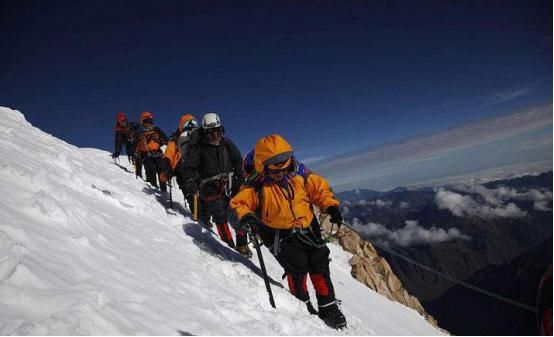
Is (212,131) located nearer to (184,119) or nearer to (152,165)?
(184,119)

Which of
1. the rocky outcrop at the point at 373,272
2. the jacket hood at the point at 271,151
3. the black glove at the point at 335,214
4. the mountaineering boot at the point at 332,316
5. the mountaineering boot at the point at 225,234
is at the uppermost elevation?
the jacket hood at the point at 271,151

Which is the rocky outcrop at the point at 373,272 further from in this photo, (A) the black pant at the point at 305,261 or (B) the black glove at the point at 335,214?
(B) the black glove at the point at 335,214

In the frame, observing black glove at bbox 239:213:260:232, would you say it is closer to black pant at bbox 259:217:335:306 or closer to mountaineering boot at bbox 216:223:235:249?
black pant at bbox 259:217:335:306

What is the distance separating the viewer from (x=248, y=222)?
584 centimetres

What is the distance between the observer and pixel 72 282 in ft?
10.6

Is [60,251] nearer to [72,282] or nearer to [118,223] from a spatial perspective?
[72,282]

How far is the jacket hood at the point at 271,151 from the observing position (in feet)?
19.5

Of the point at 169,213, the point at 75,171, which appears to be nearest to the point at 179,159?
the point at 169,213

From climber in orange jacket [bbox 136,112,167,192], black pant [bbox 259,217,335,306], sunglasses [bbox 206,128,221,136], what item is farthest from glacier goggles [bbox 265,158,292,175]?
climber in orange jacket [bbox 136,112,167,192]


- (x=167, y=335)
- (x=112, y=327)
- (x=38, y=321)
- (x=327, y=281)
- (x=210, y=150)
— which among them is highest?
(x=210, y=150)

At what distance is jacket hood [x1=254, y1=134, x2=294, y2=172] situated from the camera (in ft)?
19.5

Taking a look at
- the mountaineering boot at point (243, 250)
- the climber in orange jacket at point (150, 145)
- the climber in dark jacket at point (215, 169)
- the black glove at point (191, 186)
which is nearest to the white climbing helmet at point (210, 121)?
the climber in dark jacket at point (215, 169)

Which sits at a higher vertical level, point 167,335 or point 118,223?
point 118,223

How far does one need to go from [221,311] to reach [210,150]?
5086 millimetres
